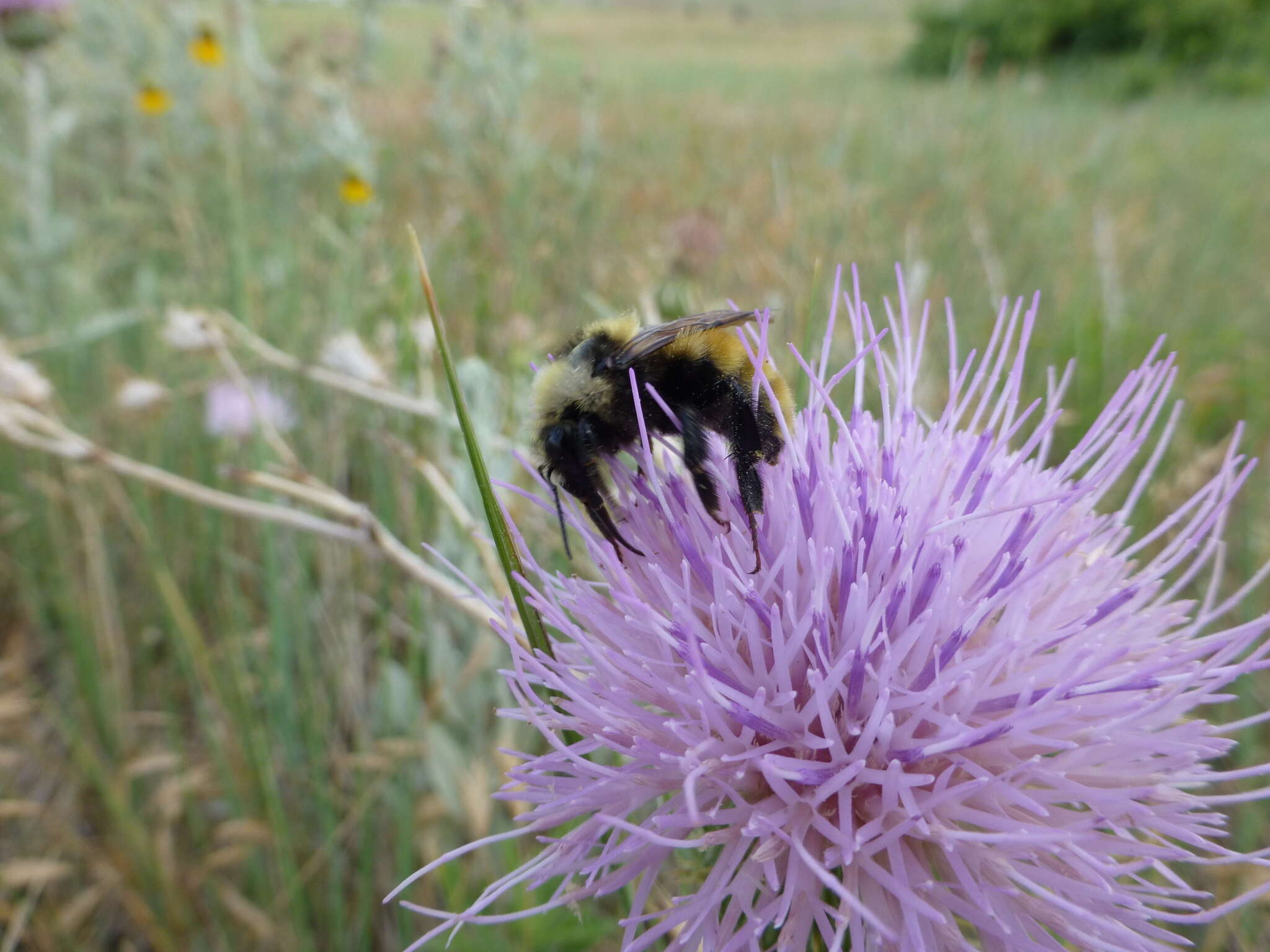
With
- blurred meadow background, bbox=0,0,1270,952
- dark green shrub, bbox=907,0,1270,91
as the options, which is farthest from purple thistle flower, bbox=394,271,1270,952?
dark green shrub, bbox=907,0,1270,91

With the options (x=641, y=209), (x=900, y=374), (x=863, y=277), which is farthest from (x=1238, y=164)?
(x=900, y=374)

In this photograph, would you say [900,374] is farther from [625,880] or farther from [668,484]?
[625,880]

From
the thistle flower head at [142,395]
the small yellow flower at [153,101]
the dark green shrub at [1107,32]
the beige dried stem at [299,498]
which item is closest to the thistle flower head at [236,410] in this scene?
the thistle flower head at [142,395]

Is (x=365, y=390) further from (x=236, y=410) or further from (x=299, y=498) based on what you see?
(x=236, y=410)

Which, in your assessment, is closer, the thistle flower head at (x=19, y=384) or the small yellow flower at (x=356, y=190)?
the thistle flower head at (x=19, y=384)

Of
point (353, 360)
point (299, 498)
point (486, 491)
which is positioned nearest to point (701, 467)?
point (486, 491)

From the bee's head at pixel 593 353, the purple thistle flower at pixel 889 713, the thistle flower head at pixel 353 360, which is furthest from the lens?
the thistle flower head at pixel 353 360

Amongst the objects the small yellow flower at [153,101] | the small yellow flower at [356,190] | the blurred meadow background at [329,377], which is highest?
the small yellow flower at [153,101]

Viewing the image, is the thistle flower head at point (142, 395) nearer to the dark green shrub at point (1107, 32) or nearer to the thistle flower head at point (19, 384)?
the thistle flower head at point (19, 384)
